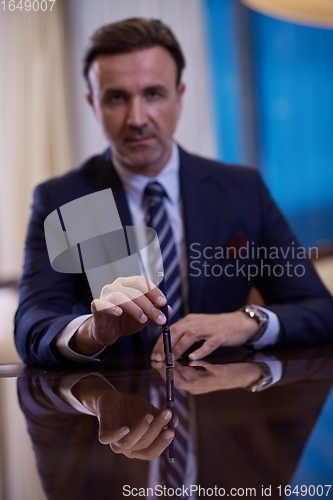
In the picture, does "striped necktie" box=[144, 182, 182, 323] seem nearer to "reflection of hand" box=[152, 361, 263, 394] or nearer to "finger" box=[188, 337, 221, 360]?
"finger" box=[188, 337, 221, 360]

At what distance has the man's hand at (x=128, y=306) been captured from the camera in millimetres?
802

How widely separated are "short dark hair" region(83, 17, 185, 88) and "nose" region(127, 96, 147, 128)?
0.39 feet

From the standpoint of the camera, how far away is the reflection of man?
123 cm

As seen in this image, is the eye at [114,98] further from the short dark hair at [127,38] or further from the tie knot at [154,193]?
the tie knot at [154,193]

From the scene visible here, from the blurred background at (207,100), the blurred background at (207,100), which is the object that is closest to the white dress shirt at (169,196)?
the blurred background at (207,100)

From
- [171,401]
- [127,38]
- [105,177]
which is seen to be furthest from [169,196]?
[171,401]

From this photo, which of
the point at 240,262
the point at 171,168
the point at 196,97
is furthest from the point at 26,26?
the point at 240,262

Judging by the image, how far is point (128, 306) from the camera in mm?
830

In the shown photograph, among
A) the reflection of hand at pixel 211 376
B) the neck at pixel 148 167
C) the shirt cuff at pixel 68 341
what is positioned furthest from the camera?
the neck at pixel 148 167

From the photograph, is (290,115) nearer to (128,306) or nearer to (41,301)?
(41,301)

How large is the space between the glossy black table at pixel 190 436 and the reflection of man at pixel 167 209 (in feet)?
1.14

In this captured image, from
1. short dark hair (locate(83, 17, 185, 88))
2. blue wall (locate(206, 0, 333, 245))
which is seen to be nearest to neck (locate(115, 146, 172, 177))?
short dark hair (locate(83, 17, 185, 88))

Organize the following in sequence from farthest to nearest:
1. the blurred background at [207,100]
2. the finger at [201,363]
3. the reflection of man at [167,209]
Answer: the blurred background at [207,100] → the reflection of man at [167,209] → the finger at [201,363]

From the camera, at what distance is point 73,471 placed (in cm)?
46
